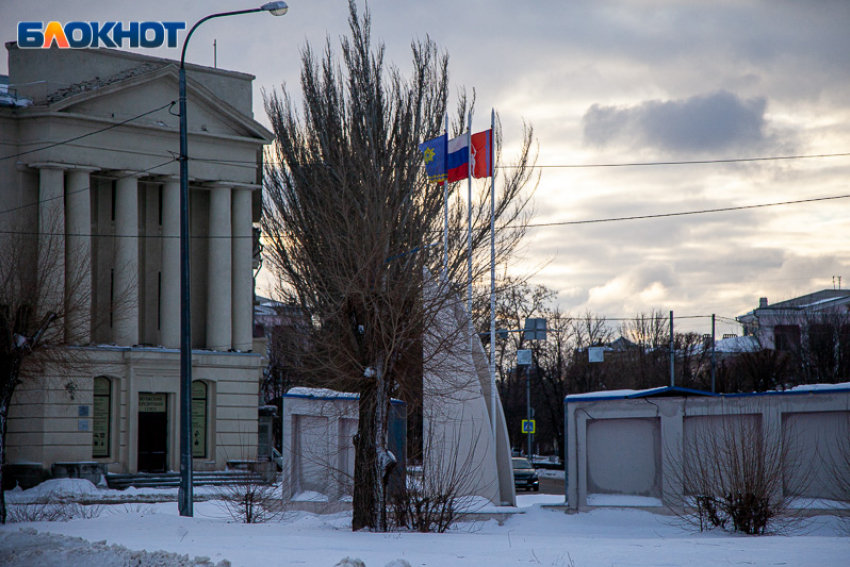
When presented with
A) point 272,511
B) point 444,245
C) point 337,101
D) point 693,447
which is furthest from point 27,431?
point 693,447

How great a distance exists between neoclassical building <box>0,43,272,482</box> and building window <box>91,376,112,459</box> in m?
0.04

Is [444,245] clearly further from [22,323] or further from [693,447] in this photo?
[22,323]

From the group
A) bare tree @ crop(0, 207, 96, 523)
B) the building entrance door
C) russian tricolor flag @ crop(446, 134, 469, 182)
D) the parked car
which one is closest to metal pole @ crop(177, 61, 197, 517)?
bare tree @ crop(0, 207, 96, 523)

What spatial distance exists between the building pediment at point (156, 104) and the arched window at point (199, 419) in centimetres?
1065

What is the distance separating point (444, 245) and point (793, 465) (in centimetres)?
779

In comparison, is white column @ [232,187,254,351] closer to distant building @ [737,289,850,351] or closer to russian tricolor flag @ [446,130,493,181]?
russian tricolor flag @ [446,130,493,181]

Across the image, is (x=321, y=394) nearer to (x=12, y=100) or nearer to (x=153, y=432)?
(x=153, y=432)

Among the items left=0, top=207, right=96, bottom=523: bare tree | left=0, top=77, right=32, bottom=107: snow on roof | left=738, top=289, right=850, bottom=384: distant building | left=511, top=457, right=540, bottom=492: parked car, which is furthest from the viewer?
left=738, top=289, right=850, bottom=384: distant building

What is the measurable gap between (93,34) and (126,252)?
8.32m

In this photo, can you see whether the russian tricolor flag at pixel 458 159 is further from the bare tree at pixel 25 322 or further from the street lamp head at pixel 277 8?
the bare tree at pixel 25 322

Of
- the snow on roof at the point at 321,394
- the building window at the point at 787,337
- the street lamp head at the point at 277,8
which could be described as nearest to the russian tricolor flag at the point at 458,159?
the street lamp head at the point at 277,8

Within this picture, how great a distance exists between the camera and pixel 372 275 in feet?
49.6

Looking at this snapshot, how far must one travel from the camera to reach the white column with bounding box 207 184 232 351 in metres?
39.1

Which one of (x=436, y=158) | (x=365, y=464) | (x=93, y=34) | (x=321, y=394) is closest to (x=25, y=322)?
(x=321, y=394)
